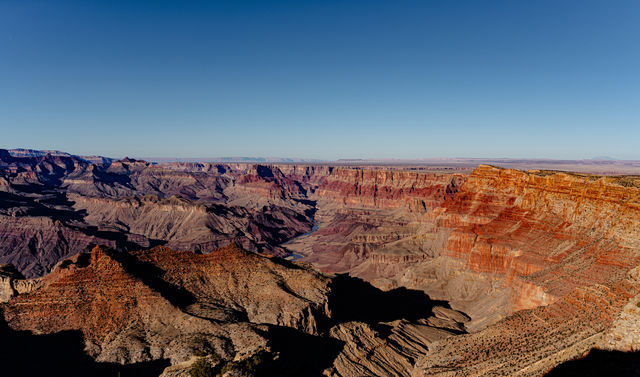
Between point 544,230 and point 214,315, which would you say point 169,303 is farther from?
point 544,230

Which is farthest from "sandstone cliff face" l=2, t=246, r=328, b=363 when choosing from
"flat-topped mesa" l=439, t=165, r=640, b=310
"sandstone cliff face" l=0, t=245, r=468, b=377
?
"flat-topped mesa" l=439, t=165, r=640, b=310

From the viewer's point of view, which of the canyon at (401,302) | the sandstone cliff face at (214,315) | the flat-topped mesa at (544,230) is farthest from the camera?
the flat-topped mesa at (544,230)

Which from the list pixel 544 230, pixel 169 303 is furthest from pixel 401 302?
pixel 169 303

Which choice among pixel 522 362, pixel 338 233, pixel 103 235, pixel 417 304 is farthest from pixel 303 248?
pixel 522 362

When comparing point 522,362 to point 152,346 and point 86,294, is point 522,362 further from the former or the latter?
point 86,294

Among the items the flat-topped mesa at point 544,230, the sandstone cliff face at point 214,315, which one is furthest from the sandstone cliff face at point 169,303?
the flat-topped mesa at point 544,230

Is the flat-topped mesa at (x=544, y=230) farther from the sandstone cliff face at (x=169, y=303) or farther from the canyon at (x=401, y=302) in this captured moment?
the sandstone cliff face at (x=169, y=303)

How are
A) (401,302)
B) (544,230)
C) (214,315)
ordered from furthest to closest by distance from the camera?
(401,302) → (544,230) → (214,315)

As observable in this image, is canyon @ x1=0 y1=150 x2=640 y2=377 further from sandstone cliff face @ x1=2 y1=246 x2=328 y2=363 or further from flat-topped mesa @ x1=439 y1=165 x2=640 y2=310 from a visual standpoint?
flat-topped mesa @ x1=439 y1=165 x2=640 y2=310
